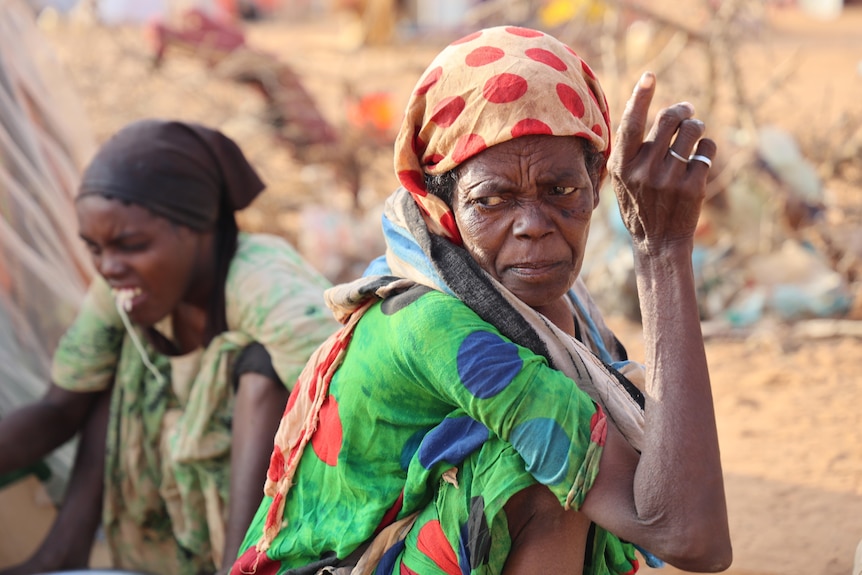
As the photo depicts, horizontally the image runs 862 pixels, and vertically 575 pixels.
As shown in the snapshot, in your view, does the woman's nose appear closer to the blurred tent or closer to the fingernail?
the fingernail

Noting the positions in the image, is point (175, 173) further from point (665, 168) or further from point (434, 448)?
point (665, 168)

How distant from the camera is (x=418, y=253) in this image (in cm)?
191

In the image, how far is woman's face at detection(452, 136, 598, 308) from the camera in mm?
1780

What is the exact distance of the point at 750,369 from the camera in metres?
4.79

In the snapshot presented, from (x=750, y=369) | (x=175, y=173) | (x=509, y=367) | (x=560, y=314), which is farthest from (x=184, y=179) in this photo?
(x=750, y=369)

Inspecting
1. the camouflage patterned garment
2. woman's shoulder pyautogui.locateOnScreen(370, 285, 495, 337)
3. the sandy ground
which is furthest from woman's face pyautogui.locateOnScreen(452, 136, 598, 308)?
the sandy ground

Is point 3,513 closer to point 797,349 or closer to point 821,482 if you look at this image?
point 821,482

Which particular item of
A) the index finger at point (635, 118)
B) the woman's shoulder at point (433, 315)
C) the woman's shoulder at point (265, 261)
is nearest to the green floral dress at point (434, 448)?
the woman's shoulder at point (433, 315)

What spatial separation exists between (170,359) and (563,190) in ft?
5.09

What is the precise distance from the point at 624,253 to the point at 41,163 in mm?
3072

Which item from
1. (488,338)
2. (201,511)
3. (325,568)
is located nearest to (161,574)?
(201,511)

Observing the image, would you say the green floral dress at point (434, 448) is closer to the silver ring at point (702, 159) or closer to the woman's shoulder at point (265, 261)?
the silver ring at point (702, 159)

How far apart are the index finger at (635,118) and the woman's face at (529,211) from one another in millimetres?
143

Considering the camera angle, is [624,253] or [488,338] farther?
[624,253]
